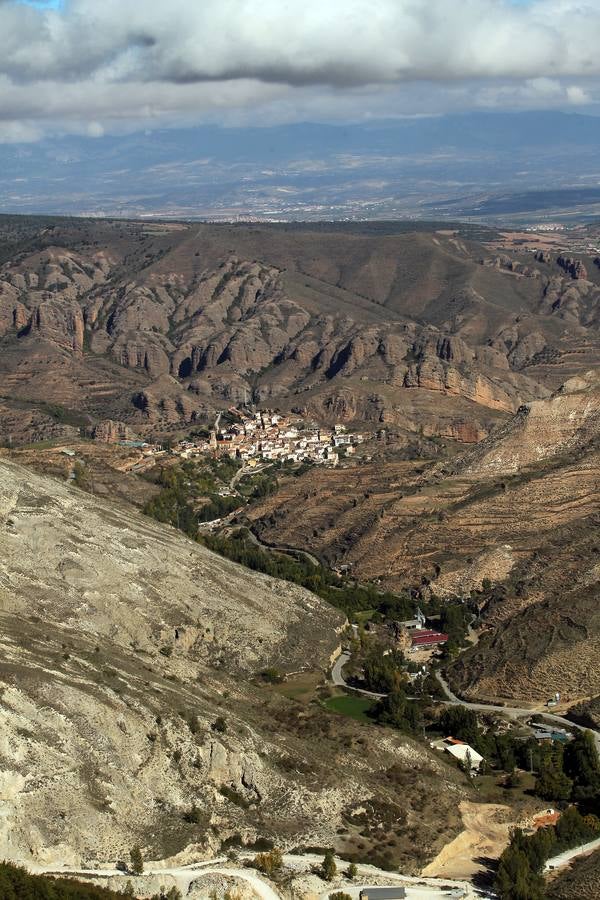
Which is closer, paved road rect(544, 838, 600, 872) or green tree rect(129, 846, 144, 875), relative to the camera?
green tree rect(129, 846, 144, 875)

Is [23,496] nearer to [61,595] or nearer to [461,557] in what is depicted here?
[61,595]

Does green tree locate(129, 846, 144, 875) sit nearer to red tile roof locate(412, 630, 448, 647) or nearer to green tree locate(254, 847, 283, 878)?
green tree locate(254, 847, 283, 878)

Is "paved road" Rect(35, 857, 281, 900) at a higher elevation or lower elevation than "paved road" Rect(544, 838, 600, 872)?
higher

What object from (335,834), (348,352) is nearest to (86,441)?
(348,352)

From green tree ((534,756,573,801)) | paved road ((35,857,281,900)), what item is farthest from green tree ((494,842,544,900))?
green tree ((534,756,573,801))

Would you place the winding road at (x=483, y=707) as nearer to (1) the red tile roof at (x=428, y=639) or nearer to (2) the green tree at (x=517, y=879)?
(1) the red tile roof at (x=428, y=639)

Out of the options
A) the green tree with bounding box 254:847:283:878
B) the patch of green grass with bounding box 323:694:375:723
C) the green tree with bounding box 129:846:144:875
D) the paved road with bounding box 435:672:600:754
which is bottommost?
the paved road with bounding box 435:672:600:754

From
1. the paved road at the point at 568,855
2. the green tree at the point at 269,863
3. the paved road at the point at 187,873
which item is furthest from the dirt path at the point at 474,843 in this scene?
the paved road at the point at 187,873
